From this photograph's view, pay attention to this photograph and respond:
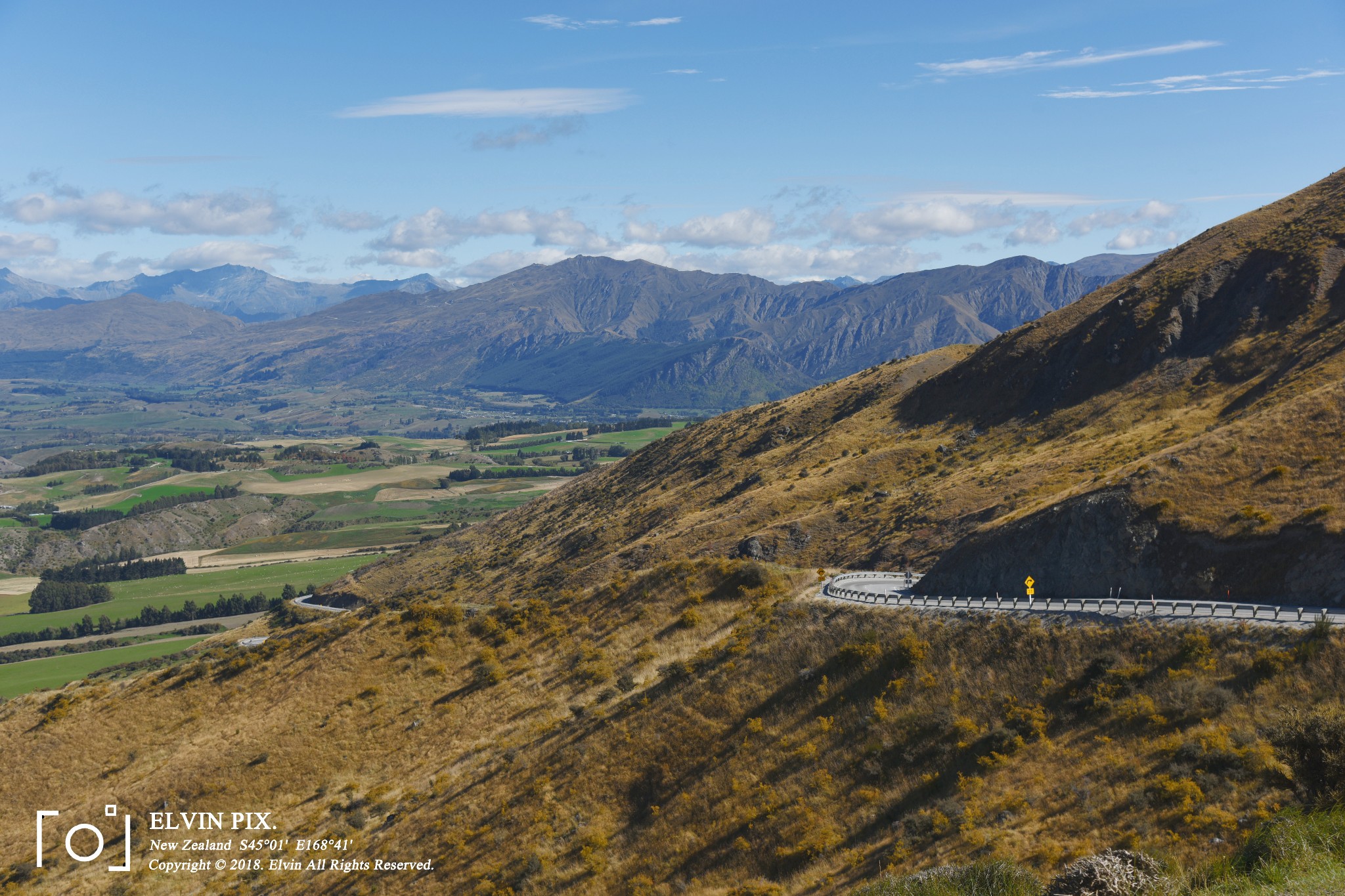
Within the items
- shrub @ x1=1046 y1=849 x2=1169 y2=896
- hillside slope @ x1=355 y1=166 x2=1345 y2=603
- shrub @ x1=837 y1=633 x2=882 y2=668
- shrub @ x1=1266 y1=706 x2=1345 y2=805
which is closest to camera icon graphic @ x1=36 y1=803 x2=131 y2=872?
shrub @ x1=837 y1=633 x2=882 y2=668

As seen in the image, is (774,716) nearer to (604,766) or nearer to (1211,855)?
(604,766)

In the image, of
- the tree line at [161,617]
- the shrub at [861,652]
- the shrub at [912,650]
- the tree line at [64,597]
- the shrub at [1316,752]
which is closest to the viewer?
the shrub at [1316,752]

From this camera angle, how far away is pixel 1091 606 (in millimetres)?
40938

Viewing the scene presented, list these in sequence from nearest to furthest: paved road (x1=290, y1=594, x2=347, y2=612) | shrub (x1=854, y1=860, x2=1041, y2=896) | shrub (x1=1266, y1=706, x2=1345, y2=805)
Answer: shrub (x1=854, y1=860, x2=1041, y2=896)
shrub (x1=1266, y1=706, x2=1345, y2=805)
paved road (x1=290, y1=594, x2=347, y2=612)

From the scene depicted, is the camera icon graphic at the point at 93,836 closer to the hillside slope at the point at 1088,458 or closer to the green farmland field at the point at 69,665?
the hillside slope at the point at 1088,458

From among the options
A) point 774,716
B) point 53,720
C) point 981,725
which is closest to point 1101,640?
point 981,725

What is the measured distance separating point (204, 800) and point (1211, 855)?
50.1 m

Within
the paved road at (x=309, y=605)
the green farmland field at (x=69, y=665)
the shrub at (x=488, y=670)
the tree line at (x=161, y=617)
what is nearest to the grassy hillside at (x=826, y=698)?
the shrub at (x=488, y=670)

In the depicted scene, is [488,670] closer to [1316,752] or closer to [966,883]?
[966,883]

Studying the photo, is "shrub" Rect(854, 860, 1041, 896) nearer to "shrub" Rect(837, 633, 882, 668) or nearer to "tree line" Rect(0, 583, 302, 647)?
"shrub" Rect(837, 633, 882, 668)

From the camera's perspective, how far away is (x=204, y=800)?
5069cm

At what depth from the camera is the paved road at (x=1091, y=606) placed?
36375mm

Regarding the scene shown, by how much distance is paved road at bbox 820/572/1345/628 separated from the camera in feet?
119

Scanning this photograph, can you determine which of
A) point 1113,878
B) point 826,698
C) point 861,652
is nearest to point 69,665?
point 826,698
